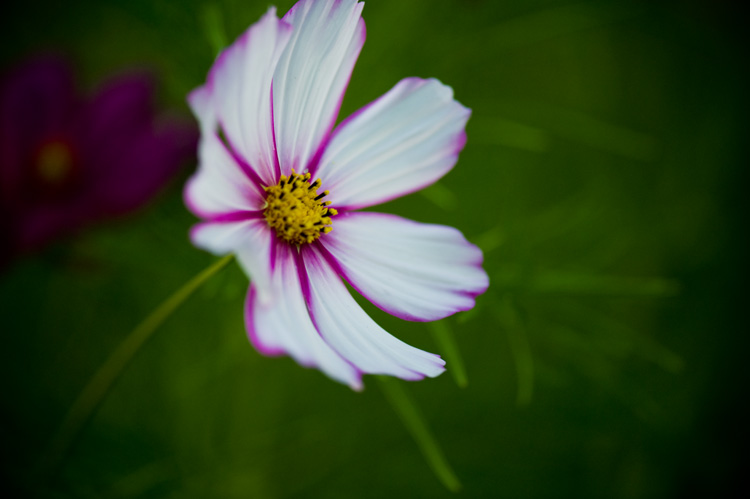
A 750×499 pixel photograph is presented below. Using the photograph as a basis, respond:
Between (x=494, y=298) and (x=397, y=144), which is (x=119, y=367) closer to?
(x=397, y=144)

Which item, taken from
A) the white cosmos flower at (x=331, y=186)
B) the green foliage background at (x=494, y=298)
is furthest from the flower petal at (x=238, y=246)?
the green foliage background at (x=494, y=298)

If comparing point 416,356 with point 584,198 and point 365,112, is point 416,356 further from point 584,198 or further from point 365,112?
point 584,198

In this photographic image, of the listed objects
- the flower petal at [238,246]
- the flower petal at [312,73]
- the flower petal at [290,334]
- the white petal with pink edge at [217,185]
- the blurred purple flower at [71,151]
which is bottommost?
the flower petal at [290,334]

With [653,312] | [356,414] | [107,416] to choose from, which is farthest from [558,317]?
[107,416]

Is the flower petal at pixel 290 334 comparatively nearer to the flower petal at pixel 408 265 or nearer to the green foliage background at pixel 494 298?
the flower petal at pixel 408 265

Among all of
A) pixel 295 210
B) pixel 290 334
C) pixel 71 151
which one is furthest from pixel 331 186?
pixel 71 151
